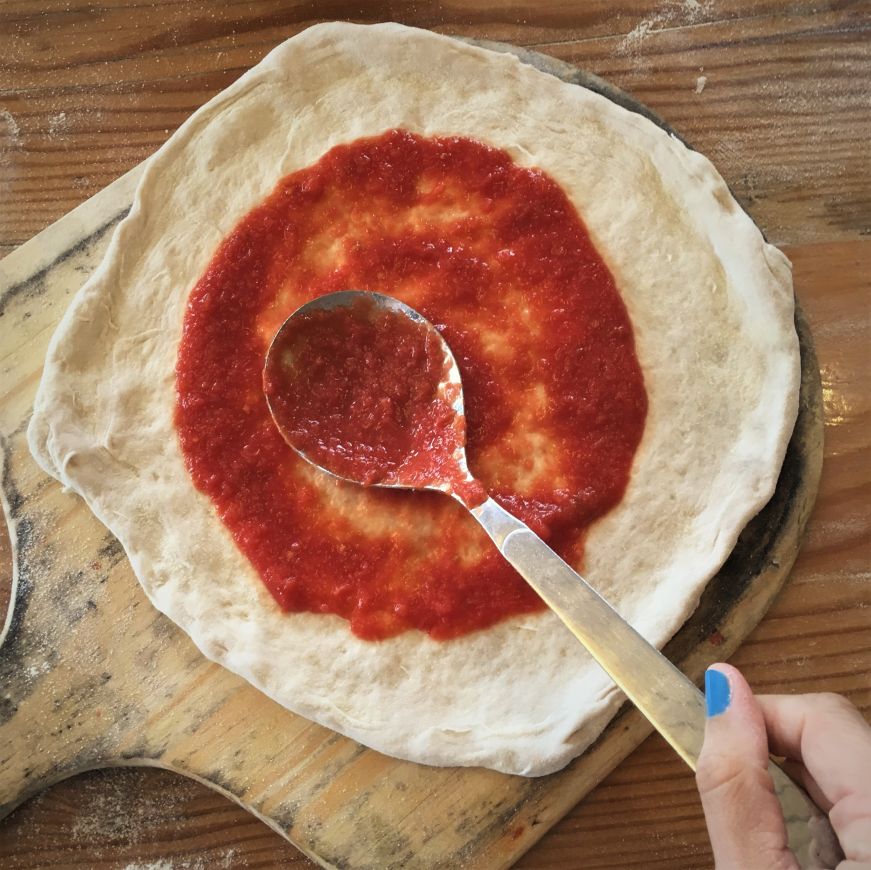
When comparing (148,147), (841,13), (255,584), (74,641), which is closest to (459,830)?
(255,584)

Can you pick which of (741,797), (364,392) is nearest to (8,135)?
(364,392)

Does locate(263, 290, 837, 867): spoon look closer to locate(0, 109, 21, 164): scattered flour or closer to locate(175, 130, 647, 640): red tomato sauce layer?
locate(175, 130, 647, 640): red tomato sauce layer

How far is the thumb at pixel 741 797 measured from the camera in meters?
1.23

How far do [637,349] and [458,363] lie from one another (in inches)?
16.7

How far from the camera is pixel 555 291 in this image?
1939 millimetres

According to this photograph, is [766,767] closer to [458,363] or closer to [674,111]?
[458,363]

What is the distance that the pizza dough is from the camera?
5.87 ft

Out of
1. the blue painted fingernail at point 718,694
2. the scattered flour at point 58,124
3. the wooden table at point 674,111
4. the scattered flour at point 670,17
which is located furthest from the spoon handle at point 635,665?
the scattered flour at point 58,124

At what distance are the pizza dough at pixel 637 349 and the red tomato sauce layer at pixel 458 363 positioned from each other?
0.18 ft

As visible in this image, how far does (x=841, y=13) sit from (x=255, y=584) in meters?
2.17

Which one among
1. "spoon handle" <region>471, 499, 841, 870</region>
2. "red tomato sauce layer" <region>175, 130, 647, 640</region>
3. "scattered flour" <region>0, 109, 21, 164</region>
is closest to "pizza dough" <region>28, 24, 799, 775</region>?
"red tomato sauce layer" <region>175, 130, 647, 640</region>

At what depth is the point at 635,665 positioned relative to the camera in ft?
4.82

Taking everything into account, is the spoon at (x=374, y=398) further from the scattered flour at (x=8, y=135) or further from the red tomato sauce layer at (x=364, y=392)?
the scattered flour at (x=8, y=135)

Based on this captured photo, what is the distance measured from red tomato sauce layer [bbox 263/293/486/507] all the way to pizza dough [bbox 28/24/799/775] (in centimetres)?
29
